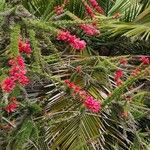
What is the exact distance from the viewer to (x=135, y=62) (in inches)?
153

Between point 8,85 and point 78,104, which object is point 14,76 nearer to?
point 8,85

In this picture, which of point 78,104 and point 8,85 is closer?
point 8,85

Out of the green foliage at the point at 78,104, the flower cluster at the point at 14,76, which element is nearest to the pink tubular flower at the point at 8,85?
the flower cluster at the point at 14,76

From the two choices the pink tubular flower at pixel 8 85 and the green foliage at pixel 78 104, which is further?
the green foliage at pixel 78 104

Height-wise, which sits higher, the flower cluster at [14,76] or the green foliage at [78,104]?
the flower cluster at [14,76]

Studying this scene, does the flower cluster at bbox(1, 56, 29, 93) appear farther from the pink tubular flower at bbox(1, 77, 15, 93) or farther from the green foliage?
the green foliage

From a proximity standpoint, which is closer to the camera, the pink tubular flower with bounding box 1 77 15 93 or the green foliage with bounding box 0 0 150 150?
the pink tubular flower with bounding box 1 77 15 93

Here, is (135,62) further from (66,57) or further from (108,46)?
(66,57)

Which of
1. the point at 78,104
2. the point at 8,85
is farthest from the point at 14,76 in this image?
the point at 78,104

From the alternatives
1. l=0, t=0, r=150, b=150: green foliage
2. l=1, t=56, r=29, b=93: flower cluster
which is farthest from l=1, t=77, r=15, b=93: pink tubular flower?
l=0, t=0, r=150, b=150: green foliage

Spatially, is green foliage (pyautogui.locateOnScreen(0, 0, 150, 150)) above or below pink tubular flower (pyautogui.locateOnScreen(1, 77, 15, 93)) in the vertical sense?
below

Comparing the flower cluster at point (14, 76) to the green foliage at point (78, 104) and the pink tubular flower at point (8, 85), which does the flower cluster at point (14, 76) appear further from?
the green foliage at point (78, 104)

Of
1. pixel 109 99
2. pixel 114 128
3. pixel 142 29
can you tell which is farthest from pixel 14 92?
pixel 142 29

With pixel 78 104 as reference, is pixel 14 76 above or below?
above
